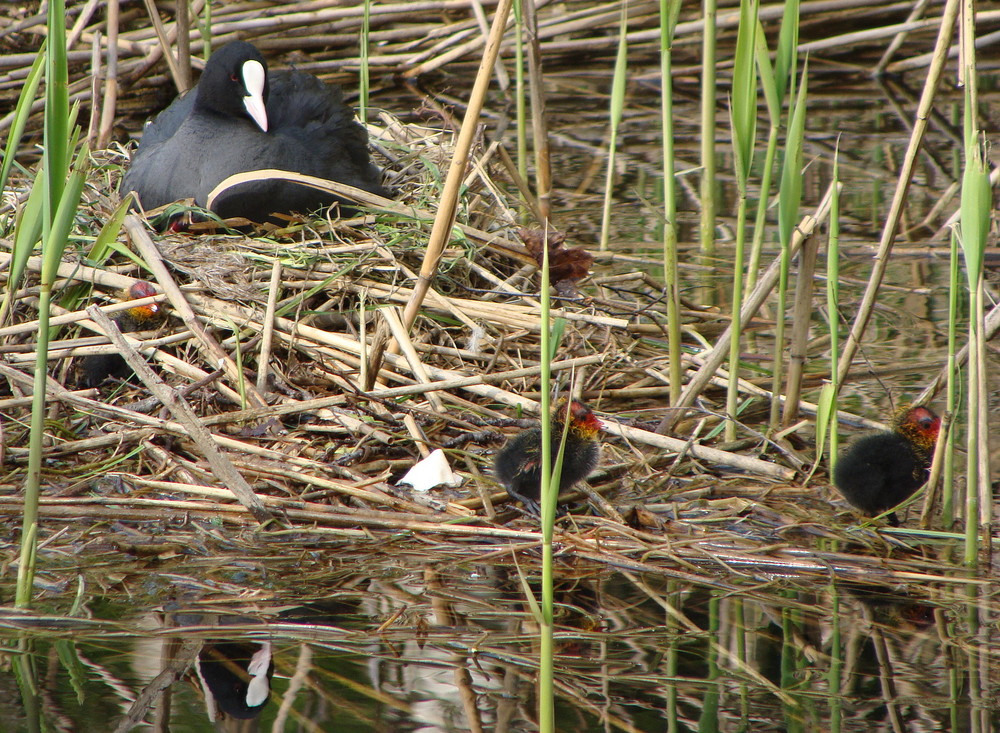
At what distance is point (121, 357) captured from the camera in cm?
284

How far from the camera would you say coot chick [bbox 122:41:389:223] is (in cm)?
355

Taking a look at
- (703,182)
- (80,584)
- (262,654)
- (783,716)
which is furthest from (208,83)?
(783,716)

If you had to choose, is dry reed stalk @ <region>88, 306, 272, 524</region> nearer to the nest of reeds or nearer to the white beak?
the nest of reeds

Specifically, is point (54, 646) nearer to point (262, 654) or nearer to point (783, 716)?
point (262, 654)

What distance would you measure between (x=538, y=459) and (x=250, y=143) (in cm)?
186

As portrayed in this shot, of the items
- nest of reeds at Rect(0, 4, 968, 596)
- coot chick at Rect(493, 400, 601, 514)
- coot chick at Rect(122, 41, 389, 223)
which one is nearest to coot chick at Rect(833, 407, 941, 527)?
nest of reeds at Rect(0, 4, 968, 596)

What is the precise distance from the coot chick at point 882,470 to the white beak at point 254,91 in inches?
89.9

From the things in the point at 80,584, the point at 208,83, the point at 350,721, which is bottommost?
the point at 350,721

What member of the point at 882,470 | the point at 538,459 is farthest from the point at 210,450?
the point at 882,470

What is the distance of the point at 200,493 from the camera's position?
238cm

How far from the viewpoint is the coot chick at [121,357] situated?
2832 millimetres

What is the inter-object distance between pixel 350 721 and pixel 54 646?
0.53 m

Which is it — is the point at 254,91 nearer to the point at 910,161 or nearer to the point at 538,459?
the point at 538,459

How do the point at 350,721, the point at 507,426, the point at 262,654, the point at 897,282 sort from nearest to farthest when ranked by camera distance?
the point at 350,721, the point at 262,654, the point at 507,426, the point at 897,282
